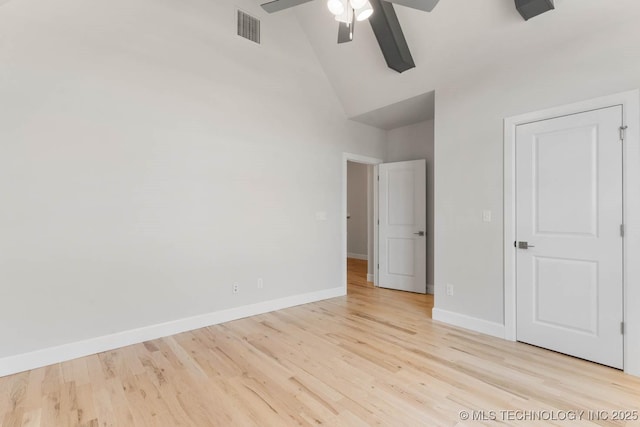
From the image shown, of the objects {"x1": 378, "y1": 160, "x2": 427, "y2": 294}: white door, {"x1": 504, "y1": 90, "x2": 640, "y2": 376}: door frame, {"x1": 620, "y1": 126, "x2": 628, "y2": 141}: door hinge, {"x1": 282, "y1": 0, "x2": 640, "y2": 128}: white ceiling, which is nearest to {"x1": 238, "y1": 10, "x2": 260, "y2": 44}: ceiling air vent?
{"x1": 282, "y1": 0, "x2": 640, "y2": 128}: white ceiling

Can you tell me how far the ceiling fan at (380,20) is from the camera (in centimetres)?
202

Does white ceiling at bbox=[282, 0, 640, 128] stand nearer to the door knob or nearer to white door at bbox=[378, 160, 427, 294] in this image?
white door at bbox=[378, 160, 427, 294]

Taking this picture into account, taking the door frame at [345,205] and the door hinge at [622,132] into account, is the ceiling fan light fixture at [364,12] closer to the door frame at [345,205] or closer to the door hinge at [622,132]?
the door hinge at [622,132]

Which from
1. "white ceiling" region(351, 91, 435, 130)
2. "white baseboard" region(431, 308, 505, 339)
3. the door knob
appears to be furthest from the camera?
"white ceiling" region(351, 91, 435, 130)

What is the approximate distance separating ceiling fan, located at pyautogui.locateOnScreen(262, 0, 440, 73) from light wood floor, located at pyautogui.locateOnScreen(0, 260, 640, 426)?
2592 mm

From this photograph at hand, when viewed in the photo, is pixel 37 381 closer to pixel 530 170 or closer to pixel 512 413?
pixel 512 413

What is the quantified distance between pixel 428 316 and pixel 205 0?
14.4 feet

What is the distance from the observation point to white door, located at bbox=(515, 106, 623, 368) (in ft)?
7.89

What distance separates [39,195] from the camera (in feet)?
7.94

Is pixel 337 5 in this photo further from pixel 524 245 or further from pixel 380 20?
pixel 524 245

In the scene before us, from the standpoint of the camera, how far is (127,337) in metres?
2.79

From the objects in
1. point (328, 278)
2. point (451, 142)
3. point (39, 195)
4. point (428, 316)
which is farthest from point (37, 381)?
point (451, 142)

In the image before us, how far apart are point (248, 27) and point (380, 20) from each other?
160 cm

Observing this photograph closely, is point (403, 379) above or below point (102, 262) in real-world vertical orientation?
below
